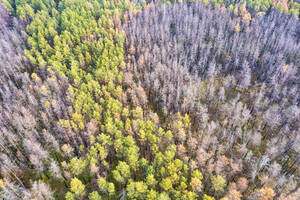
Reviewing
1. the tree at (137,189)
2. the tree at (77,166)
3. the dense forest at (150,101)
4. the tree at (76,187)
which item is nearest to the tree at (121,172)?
the dense forest at (150,101)

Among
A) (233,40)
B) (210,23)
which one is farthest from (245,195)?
(210,23)

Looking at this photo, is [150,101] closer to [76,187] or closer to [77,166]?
[77,166]

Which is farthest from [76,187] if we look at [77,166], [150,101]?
[150,101]

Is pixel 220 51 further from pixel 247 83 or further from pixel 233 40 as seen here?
pixel 247 83

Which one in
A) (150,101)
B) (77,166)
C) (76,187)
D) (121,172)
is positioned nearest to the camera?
(76,187)

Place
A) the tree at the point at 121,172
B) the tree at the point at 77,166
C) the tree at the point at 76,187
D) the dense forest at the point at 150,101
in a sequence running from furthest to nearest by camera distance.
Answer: the dense forest at the point at 150,101, the tree at the point at 77,166, the tree at the point at 121,172, the tree at the point at 76,187

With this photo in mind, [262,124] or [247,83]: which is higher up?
[247,83]

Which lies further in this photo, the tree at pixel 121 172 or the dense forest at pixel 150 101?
the dense forest at pixel 150 101

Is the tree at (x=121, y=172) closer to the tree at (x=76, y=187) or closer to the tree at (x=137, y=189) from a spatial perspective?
the tree at (x=137, y=189)

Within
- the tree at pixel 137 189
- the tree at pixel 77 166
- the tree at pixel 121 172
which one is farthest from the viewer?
the tree at pixel 77 166
